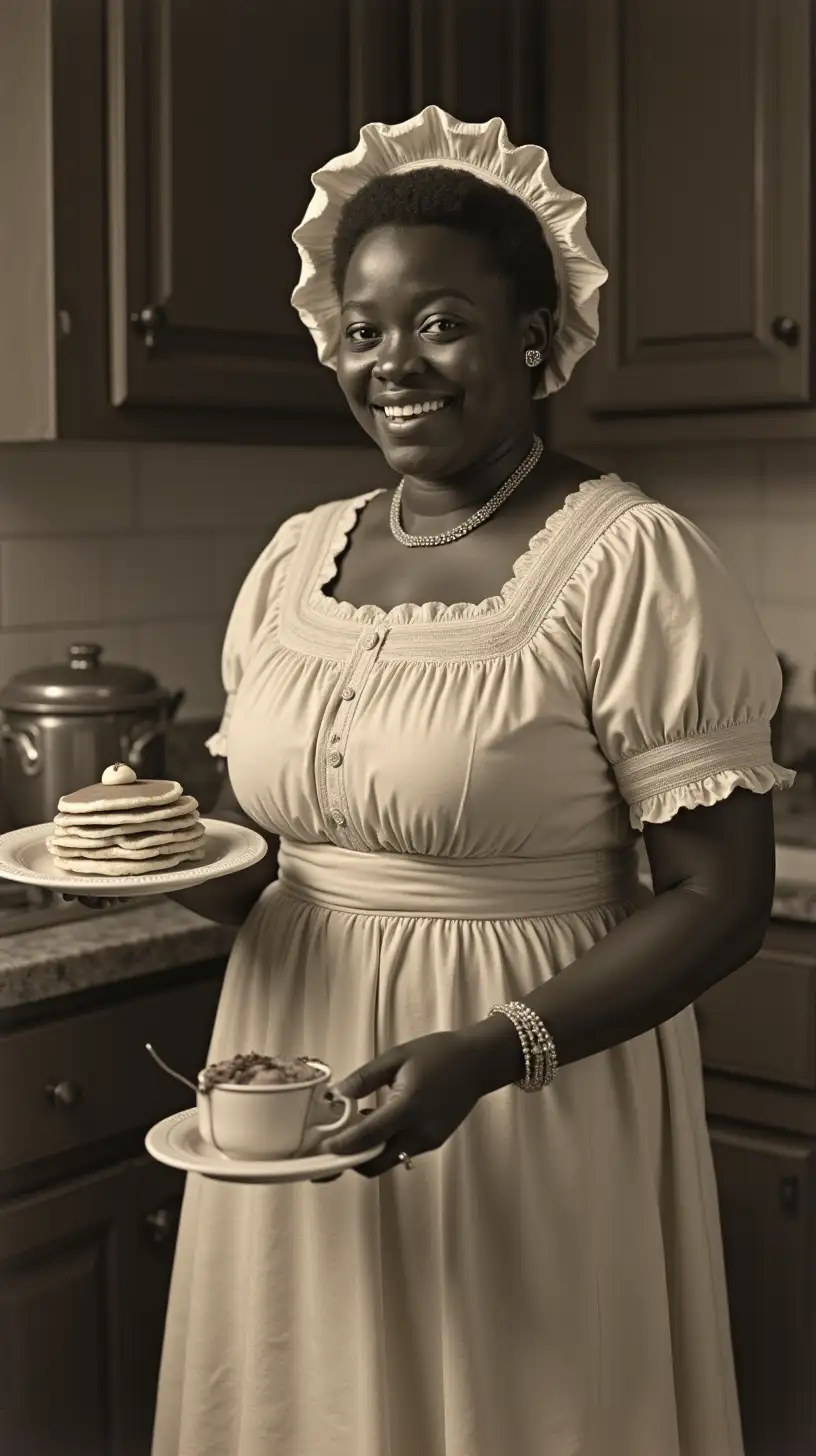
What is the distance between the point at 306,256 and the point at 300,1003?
24.3 inches

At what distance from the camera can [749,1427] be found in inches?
77.7

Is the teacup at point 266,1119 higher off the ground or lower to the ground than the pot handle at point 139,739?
lower

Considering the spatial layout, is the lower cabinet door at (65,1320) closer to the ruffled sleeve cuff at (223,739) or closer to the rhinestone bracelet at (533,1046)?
the ruffled sleeve cuff at (223,739)

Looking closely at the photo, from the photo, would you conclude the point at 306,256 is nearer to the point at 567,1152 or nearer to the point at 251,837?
the point at 251,837

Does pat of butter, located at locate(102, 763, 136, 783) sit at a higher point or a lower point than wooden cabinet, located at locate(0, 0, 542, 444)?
lower

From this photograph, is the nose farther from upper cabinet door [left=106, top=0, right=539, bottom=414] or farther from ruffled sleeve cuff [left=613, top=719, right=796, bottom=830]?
upper cabinet door [left=106, top=0, right=539, bottom=414]

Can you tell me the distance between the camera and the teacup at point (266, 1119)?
1.05m

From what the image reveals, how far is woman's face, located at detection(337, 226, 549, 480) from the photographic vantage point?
126 cm

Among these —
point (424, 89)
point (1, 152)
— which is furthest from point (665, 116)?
point (1, 152)

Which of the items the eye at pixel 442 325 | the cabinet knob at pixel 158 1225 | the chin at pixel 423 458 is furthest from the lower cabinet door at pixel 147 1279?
the eye at pixel 442 325

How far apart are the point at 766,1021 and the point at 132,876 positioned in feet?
3.07

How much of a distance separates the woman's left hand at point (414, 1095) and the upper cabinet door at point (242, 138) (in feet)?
3.31

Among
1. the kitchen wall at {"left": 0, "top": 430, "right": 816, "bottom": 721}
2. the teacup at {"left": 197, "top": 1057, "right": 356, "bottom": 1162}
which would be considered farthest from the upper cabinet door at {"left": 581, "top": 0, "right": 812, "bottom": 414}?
the teacup at {"left": 197, "top": 1057, "right": 356, "bottom": 1162}

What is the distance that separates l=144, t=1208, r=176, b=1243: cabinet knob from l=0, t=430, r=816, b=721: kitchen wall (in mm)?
741
